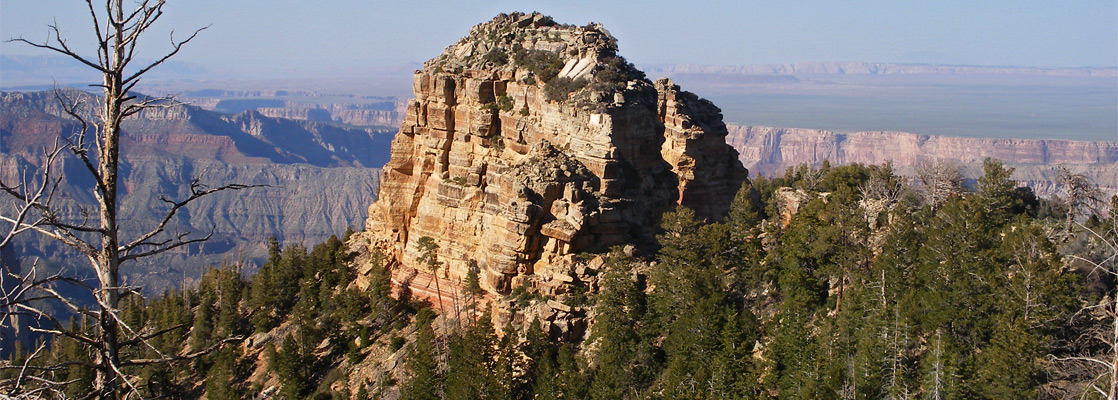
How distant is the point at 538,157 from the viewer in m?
47.8

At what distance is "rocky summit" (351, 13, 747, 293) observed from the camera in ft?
152

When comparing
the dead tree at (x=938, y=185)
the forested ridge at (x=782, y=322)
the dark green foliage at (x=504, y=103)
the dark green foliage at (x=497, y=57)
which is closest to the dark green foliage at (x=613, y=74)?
the dark green foliage at (x=504, y=103)

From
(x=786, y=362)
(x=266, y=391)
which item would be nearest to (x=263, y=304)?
(x=266, y=391)

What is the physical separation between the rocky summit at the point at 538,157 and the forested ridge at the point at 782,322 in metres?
2.55

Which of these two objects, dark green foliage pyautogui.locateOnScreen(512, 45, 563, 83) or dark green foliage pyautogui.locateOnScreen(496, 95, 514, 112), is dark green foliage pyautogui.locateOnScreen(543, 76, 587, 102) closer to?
dark green foliage pyautogui.locateOnScreen(512, 45, 563, 83)

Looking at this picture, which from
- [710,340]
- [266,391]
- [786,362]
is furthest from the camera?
[266,391]

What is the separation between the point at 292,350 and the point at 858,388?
32479 millimetres

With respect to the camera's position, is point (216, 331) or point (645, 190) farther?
point (216, 331)

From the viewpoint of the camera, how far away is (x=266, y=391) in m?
53.0

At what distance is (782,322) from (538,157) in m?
16.0

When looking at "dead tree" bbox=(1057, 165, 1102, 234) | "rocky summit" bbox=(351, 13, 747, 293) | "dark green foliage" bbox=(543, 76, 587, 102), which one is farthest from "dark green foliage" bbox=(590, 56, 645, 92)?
"dead tree" bbox=(1057, 165, 1102, 234)

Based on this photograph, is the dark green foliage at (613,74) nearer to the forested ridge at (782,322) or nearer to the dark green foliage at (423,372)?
the forested ridge at (782,322)

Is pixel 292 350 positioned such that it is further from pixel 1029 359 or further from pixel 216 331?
pixel 1029 359

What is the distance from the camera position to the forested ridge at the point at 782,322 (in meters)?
34.0
